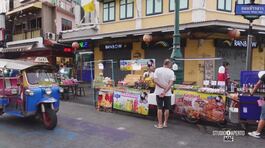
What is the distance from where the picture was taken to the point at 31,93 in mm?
7789

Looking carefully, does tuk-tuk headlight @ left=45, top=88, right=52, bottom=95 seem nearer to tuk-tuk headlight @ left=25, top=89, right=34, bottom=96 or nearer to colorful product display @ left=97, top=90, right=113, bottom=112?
tuk-tuk headlight @ left=25, top=89, right=34, bottom=96

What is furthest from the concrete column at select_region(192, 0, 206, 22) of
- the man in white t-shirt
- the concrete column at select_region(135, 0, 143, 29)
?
the man in white t-shirt

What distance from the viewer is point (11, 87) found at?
8727 millimetres

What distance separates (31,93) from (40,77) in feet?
2.24

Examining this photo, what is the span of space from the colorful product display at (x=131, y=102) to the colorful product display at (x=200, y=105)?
1038 mm

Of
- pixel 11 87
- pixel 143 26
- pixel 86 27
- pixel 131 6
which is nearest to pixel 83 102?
pixel 11 87

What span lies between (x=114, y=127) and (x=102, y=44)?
1262 centimetres

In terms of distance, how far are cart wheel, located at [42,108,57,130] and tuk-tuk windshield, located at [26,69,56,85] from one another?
85 cm

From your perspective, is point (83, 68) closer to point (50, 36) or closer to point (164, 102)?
point (50, 36)

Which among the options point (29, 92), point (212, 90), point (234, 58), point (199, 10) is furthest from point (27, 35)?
point (212, 90)

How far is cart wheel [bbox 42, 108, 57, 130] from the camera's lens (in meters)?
7.70

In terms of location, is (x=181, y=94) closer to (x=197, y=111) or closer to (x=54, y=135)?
(x=197, y=111)

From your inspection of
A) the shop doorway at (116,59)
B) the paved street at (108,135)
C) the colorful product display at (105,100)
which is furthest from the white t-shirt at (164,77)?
the shop doorway at (116,59)

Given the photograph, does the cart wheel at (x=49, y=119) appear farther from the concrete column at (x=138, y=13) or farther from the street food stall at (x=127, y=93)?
the concrete column at (x=138, y=13)
